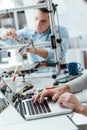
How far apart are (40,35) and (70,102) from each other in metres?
1.30

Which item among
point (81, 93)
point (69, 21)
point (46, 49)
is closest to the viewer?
point (81, 93)

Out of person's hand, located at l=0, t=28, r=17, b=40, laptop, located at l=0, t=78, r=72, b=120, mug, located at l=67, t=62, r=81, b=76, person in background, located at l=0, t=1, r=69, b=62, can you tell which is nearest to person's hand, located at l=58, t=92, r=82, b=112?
laptop, located at l=0, t=78, r=72, b=120

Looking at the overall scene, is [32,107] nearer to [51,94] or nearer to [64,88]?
[51,94]

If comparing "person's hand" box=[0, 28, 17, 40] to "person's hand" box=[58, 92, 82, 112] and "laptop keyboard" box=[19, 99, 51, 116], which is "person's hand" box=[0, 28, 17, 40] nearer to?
"laptop keyboard" box=[19, 99, 51, 116]

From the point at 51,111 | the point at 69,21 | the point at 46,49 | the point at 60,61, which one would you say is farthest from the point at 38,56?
the point at 69,21

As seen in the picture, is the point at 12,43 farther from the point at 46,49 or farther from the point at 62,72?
the point at 62,72

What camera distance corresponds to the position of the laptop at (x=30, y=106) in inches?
44.0

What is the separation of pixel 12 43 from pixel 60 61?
1.50ft

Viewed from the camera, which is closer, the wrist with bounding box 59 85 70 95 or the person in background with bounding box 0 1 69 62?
the wrist with bounding box 59 85 70 95

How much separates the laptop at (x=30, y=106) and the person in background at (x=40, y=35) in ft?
2.20

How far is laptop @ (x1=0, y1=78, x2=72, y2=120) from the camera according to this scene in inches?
44.0

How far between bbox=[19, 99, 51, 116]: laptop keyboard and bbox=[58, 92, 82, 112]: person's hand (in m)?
0.07

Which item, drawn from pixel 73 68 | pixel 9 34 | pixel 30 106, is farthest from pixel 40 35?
pixel 30 106

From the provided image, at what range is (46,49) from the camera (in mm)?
2205
